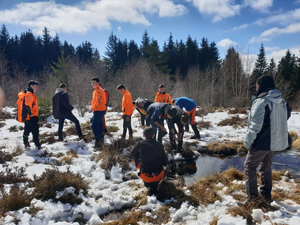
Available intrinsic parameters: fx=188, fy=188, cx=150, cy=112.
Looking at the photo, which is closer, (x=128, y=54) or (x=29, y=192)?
(x=29, y=192)

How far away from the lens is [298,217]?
270 cm

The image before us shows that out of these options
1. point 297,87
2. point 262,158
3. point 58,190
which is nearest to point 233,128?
point 262,158

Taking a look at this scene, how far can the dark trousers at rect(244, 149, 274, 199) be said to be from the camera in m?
3.04

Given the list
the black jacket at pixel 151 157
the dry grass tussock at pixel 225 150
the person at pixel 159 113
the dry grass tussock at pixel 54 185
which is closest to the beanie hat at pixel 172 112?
the person at pixel 159 113

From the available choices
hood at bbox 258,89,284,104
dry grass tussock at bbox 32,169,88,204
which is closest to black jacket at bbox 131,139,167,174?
dry grass tussock at bbox 32,169,88,204

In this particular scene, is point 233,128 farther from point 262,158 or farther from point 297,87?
point 297,87

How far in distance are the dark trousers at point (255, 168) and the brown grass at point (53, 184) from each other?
118 inches

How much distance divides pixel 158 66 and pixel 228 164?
34777 millimetres

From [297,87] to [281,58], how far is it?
27.1 feet

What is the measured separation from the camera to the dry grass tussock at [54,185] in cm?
325

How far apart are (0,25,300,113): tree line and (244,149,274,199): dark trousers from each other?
20136 mm

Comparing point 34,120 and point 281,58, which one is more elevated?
point 281,58

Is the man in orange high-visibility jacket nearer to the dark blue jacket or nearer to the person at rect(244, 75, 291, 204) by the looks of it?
the dark blue jacket

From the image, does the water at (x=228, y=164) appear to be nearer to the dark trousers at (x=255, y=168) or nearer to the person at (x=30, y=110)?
the dark trousers at (x=255, y=168)
